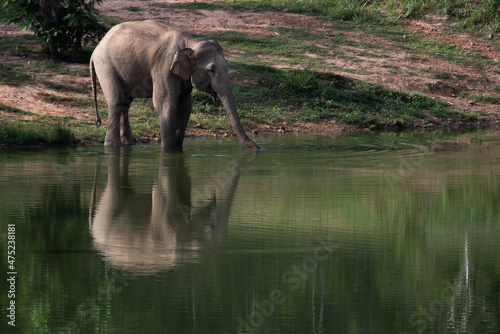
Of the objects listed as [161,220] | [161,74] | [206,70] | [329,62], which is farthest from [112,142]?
[329,62]

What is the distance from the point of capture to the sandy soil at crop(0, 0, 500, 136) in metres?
17.5

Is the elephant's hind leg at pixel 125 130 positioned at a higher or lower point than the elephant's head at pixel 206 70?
lower

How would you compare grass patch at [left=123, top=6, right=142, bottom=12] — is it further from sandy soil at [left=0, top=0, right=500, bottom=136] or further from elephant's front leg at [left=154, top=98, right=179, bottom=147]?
elephant's front leg at [left=154, top=98, right=179, bottom=147]

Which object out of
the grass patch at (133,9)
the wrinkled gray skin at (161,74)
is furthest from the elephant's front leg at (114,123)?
the grass patch at (133,9)

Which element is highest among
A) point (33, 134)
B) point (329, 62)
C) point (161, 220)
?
point (161, 220)

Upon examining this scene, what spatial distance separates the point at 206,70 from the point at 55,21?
7.22m

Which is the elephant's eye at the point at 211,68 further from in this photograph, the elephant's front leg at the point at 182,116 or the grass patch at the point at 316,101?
the grass patch at the point at 316,101

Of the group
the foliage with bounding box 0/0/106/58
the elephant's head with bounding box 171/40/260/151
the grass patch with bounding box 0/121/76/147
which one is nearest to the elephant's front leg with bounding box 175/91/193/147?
the elephant's head with bounding box 171/40/260/151

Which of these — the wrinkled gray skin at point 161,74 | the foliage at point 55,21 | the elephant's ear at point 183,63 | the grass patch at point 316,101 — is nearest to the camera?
the elephant's ear at point 183,63

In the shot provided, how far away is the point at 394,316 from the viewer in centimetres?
516

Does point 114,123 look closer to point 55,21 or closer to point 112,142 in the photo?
point 112,142

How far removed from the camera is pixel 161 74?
535 inches

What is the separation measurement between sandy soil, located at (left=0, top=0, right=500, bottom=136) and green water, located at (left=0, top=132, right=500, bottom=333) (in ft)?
18.6

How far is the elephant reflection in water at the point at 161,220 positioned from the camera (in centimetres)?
648
